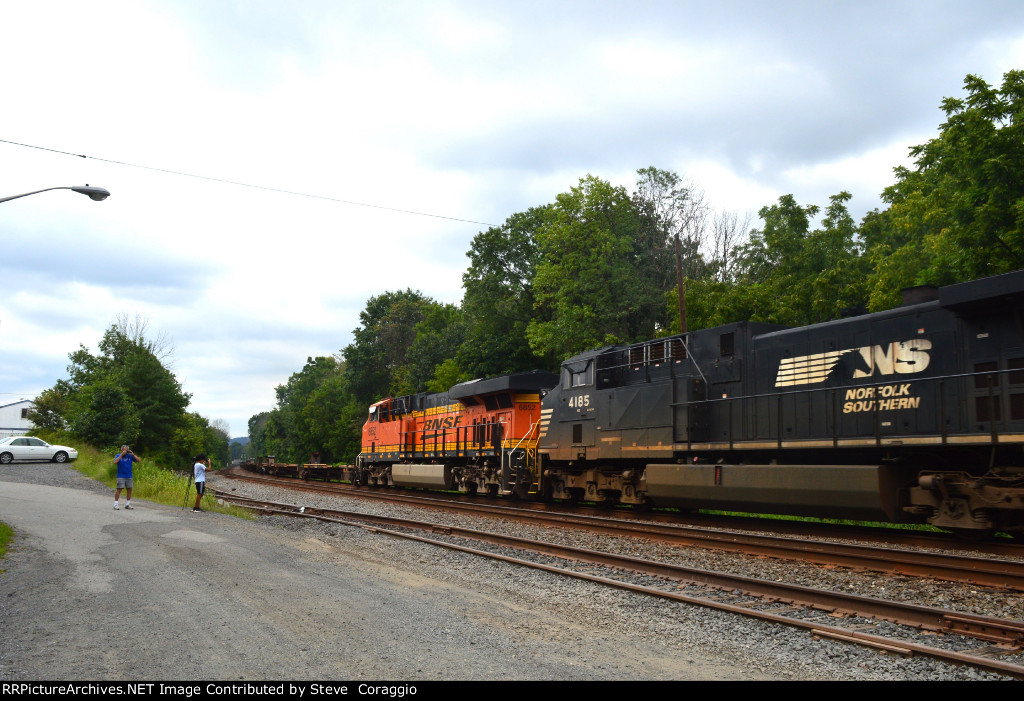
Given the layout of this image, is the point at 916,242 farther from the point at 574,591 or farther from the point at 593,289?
the point at 574,591

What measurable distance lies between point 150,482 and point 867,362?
2049cm

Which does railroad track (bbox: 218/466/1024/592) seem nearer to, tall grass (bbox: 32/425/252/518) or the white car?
tall grass (bbox: 32/425/252/518)

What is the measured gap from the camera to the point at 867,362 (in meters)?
11.5

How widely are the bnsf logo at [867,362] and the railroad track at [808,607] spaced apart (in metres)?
5.27

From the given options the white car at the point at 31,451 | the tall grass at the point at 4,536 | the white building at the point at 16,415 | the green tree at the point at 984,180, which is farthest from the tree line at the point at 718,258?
the white building at the point at 16,415

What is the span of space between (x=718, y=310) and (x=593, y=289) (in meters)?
6.98

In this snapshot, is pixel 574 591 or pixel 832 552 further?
pixel 832 552

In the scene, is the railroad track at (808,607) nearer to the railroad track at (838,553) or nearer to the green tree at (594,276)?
the railroad track at (838,553)

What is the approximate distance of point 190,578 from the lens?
785 cm

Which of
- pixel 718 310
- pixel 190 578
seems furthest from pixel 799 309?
pixel 190 578

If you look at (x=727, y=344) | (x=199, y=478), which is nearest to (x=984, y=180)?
(x=727, y=344)

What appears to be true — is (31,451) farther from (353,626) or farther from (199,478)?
(353,626)

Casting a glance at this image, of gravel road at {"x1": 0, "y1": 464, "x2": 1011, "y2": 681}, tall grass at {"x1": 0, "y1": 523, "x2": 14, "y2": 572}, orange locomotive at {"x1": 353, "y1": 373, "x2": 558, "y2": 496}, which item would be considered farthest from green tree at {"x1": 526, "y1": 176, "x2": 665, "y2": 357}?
tall grass at {"x1": 0, "y1": 523, "x2": 14, "y2": 572}
